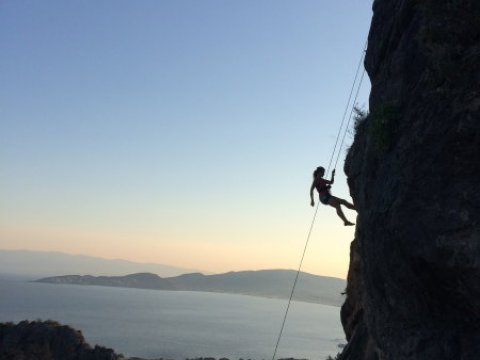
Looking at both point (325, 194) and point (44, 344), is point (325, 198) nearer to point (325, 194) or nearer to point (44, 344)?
point (325, 194)

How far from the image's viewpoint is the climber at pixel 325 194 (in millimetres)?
16375

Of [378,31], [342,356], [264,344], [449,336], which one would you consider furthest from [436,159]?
[264,344]

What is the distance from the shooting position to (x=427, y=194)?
8.86 metres

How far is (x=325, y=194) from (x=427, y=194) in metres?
7.75

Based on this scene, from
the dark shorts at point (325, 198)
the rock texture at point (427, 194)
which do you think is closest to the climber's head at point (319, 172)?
the dark shorts at point (325, 198)

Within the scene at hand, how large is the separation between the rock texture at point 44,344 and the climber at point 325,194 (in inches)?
1969

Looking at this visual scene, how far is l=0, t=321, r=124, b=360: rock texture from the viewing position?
58125 mm

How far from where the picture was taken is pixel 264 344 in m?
126

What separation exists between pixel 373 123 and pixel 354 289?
8.29 m

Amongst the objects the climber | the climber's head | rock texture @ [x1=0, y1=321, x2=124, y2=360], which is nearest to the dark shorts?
the climber

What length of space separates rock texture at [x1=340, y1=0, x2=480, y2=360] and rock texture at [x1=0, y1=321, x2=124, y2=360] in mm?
55211

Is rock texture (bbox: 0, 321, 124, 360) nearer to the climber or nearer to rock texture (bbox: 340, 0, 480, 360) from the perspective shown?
the climber

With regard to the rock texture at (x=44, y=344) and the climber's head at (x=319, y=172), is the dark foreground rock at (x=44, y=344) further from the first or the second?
the climber's head at (x=319, y=172)

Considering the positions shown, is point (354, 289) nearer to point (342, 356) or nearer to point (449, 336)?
point (342, 356)
